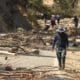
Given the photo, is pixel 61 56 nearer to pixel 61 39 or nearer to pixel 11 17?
pixel 61 39

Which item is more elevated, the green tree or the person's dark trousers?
the green tree

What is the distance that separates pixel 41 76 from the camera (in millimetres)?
14773

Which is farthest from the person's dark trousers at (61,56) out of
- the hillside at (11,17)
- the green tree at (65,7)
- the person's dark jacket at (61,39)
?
the green tree at (65,7)

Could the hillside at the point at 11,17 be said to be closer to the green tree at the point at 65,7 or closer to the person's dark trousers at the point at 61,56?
the green tree at the point at 65,7

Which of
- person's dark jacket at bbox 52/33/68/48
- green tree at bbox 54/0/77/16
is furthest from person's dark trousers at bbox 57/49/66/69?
green tree at bbox 54/0/77/16

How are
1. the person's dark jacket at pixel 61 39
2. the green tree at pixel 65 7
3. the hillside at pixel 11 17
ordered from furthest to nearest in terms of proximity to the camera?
the green tree at pixel 65 7 < the hillside at pixel 11 17 < the person's dark jacket at pixel 61 39

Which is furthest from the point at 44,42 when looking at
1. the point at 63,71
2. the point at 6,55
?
the point at 63,71

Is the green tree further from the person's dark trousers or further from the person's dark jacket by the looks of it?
the person's dark jacket

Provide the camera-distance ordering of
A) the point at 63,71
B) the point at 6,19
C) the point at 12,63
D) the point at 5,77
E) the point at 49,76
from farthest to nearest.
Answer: the point at 6,19, the point at 12,63, the point at 63,71, the point at 49,76, the point at 5,77

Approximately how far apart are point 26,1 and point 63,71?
3046 cm

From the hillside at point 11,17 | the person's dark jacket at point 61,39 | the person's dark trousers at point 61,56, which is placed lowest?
the person's dark trousers at point 61,56

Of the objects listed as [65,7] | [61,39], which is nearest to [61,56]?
[61,39]

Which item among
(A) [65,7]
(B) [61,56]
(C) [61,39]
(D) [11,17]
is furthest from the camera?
(A) [65,7]

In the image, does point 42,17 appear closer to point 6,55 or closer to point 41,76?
point 6,55
